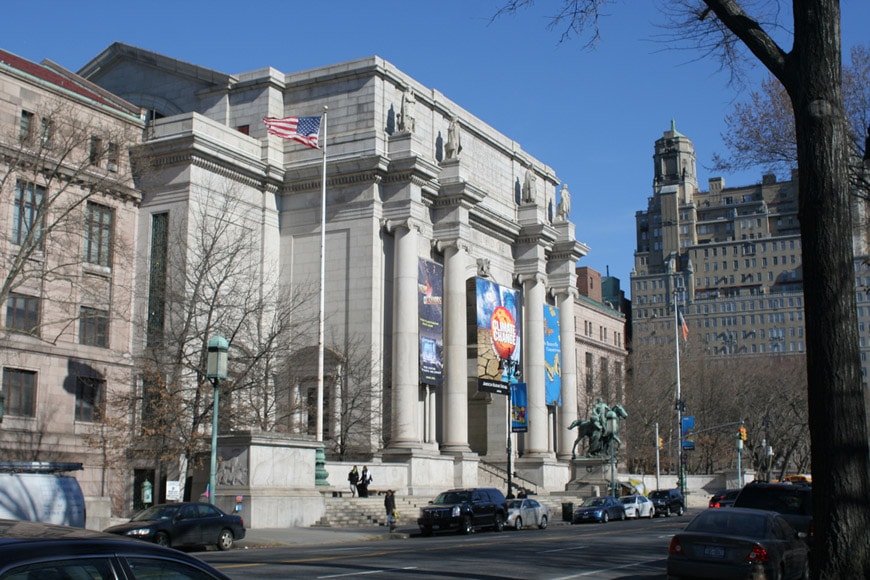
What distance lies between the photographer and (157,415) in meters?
38.8

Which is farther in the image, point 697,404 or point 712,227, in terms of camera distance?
point 712,227


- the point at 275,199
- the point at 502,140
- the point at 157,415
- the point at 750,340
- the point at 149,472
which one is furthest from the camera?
the point at 750,340

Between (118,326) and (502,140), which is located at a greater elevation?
(502,140)

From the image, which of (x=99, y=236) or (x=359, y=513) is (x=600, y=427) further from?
(x=99, y=236)

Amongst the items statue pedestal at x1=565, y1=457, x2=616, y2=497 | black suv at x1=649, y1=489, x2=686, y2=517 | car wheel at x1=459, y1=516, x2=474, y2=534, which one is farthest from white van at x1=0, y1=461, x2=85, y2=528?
statue pedestal at x1=565, y1=457, x2=616, y2=497

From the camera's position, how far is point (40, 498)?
1908 cm

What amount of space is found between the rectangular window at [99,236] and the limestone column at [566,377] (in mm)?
35033

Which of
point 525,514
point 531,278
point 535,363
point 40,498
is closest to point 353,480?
point 525,514

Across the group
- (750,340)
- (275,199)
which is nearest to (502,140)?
(275,199)

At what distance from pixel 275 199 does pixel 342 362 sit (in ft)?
35.4

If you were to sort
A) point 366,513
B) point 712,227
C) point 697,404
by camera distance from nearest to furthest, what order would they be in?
1. point 366,513
2. point 697,404
3. point 712,227

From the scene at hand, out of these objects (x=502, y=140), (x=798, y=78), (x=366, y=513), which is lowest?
Answer: (x=366, y=513)

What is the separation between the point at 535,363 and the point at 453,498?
29773 millimetres

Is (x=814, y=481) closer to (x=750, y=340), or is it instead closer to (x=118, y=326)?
(x=118, y=326)
